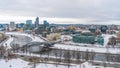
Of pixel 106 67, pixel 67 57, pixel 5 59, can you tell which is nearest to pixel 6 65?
pixel 5 59

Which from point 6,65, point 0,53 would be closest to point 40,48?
point 0,53

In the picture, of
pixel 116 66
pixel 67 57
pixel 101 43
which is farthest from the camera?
pixel 101 43

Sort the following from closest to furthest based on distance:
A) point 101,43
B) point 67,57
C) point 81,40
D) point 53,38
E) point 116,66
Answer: point 116,66 → point 67,57 → point 101,43 → point 81,40 → point 53,38

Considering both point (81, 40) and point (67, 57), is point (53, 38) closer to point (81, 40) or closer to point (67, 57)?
point (81, 40)

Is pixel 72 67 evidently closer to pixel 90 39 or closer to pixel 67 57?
pixel 67 57

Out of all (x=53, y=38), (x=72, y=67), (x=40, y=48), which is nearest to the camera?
(x=72, y=67)

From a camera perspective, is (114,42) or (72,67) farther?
(114,42)

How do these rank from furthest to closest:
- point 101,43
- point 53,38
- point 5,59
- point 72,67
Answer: point 53,38 < point 101,43 < point 5,59 < point 72,67

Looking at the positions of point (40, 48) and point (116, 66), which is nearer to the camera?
point (116, 66)
